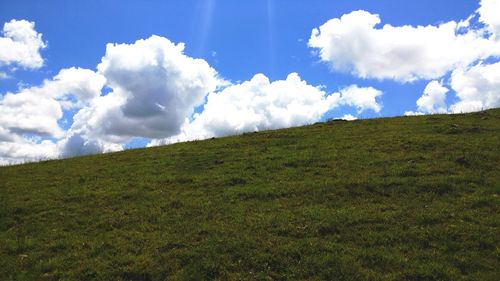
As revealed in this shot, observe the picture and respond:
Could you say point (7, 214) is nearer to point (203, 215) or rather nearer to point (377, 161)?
point (203, 215)

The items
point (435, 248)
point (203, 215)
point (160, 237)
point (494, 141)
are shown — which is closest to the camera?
point (435, 248)

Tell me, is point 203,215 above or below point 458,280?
above

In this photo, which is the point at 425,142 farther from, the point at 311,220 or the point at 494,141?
the point at 311,220

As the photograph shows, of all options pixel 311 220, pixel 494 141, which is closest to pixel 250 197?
pixel 311 220

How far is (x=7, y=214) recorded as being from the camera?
2180cm

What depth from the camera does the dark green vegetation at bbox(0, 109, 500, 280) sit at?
1512 cm

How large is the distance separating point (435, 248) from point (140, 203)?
1337 centimetres

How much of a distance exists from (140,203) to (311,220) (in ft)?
28.4

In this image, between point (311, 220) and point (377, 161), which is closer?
point (311, 220)

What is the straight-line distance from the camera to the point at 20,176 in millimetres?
30141

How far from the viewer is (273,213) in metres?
19.2

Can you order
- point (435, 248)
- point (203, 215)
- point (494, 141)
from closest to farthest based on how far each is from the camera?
point (435, 248) → point (203, 215) → point (494, 141)

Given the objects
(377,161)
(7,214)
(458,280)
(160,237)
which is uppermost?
(377,161)

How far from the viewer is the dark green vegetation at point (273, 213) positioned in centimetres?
1512
